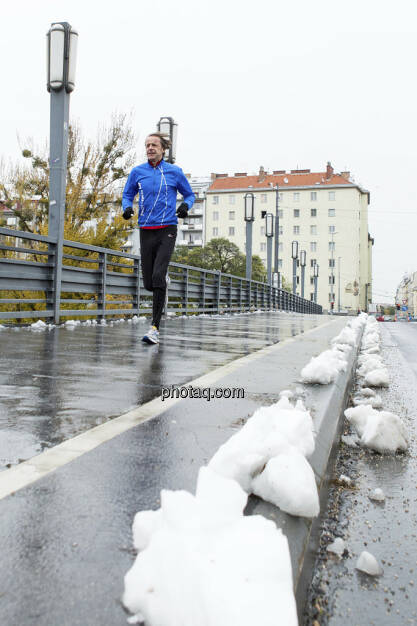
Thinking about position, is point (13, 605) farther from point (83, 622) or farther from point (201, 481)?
point (201, 481)

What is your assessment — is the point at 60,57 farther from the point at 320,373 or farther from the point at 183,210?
the point at 320,373

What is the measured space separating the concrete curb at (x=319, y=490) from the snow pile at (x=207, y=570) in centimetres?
20

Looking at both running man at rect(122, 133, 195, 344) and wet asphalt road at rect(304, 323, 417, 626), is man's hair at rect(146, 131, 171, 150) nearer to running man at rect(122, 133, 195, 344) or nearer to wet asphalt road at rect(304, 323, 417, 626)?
running man at rect(122, 133, 195, 344)

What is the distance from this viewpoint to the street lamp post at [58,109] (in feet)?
28.3

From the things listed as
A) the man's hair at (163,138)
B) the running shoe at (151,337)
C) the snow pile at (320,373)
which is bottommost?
the snow pile at (320,373)

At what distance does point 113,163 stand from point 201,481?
19.8 m

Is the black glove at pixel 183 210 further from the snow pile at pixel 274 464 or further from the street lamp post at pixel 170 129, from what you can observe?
the street lamp post at pixel 170 129

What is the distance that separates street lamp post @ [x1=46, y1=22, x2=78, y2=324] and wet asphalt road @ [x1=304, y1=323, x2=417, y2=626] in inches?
263

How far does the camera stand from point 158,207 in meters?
6.39

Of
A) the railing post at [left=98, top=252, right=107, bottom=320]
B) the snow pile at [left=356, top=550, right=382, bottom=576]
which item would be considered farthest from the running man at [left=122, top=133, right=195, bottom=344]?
the snow pile at [left=356, top=550, right=382, bottom=576]

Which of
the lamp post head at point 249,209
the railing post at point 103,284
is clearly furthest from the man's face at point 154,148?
the lamp post head at point 249,209

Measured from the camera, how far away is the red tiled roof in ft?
337

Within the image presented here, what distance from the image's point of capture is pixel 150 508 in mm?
1548

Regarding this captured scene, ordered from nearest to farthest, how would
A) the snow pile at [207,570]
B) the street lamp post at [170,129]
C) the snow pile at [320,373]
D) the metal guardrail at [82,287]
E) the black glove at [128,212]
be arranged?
→ the snow pile at [207,570], the snow pile at [320,373], the black glove at [128,212], the metal guardrail at [82,287], the street lamp post at [170,129]
